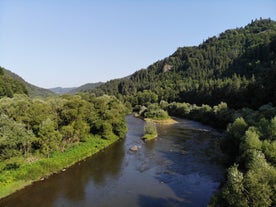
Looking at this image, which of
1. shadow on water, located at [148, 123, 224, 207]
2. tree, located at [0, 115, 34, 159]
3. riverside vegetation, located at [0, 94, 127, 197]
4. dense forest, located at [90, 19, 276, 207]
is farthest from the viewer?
riverside vegetation, located at [0, 94, 127, 197]

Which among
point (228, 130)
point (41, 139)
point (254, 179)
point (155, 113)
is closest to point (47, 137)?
point (41, 139)

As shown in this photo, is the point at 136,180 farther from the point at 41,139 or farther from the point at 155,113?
the point at 155,113

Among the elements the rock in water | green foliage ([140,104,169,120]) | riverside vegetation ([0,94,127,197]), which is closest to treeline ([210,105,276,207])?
the rock in water

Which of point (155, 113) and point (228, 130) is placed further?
point (155, 113)

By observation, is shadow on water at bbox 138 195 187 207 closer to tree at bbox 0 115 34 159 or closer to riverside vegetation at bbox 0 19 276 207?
riverside vegetation at bbox 0 19 276 207

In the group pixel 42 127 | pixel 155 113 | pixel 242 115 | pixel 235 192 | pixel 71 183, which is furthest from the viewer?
pixel 155 113
